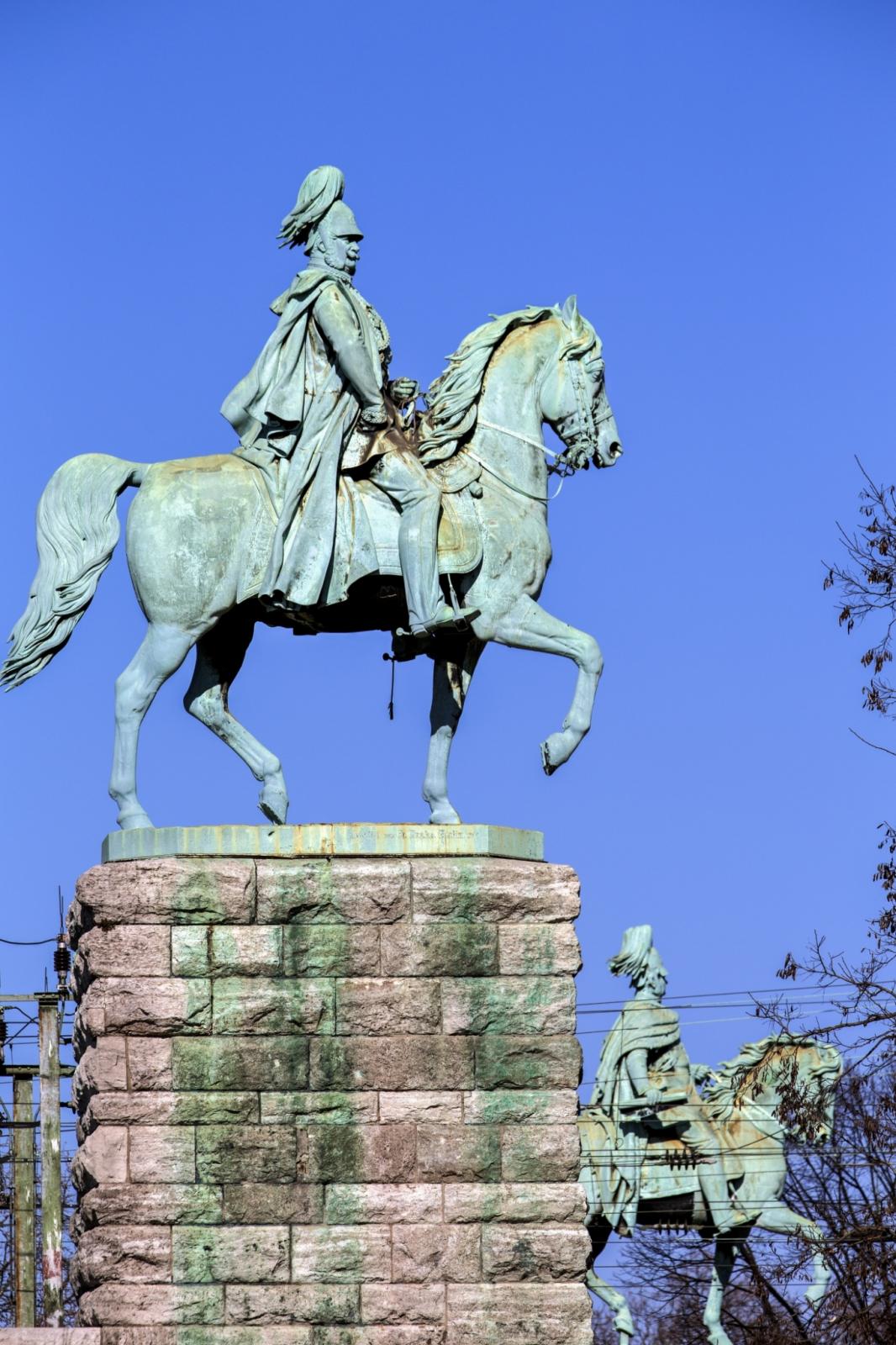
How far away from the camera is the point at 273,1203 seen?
1858 centimetres

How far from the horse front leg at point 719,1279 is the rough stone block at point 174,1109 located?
12730mm

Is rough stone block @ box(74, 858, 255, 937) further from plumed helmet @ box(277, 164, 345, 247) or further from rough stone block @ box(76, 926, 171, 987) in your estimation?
plumed helmet @ box(277, 164, 345, 247)

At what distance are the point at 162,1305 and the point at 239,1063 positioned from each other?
4.41ft

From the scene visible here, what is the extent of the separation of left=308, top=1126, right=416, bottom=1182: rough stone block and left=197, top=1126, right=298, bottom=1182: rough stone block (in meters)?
0.14

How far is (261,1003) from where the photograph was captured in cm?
1877

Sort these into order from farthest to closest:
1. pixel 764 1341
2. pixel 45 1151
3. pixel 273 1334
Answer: pixel 764 1341, pixel 45 1151, pixel 273 1334

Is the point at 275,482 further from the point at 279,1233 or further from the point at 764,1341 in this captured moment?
the point at 764,1341

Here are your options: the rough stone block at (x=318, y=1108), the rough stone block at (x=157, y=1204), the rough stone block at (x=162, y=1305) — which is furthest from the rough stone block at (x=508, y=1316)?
the rough stone block at (x=157, y=1204)

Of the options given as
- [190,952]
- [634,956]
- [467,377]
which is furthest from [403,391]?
[634,956]

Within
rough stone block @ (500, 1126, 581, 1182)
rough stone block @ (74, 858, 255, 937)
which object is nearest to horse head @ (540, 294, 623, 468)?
rough stone block @ (74, 858, 255, 937)

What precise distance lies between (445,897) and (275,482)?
2.65 metres

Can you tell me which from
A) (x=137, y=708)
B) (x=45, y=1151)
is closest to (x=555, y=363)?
(x=137, y=708)

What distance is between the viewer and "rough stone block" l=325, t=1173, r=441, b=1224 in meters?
18.6

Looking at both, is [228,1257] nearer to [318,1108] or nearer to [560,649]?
[318,1108]
